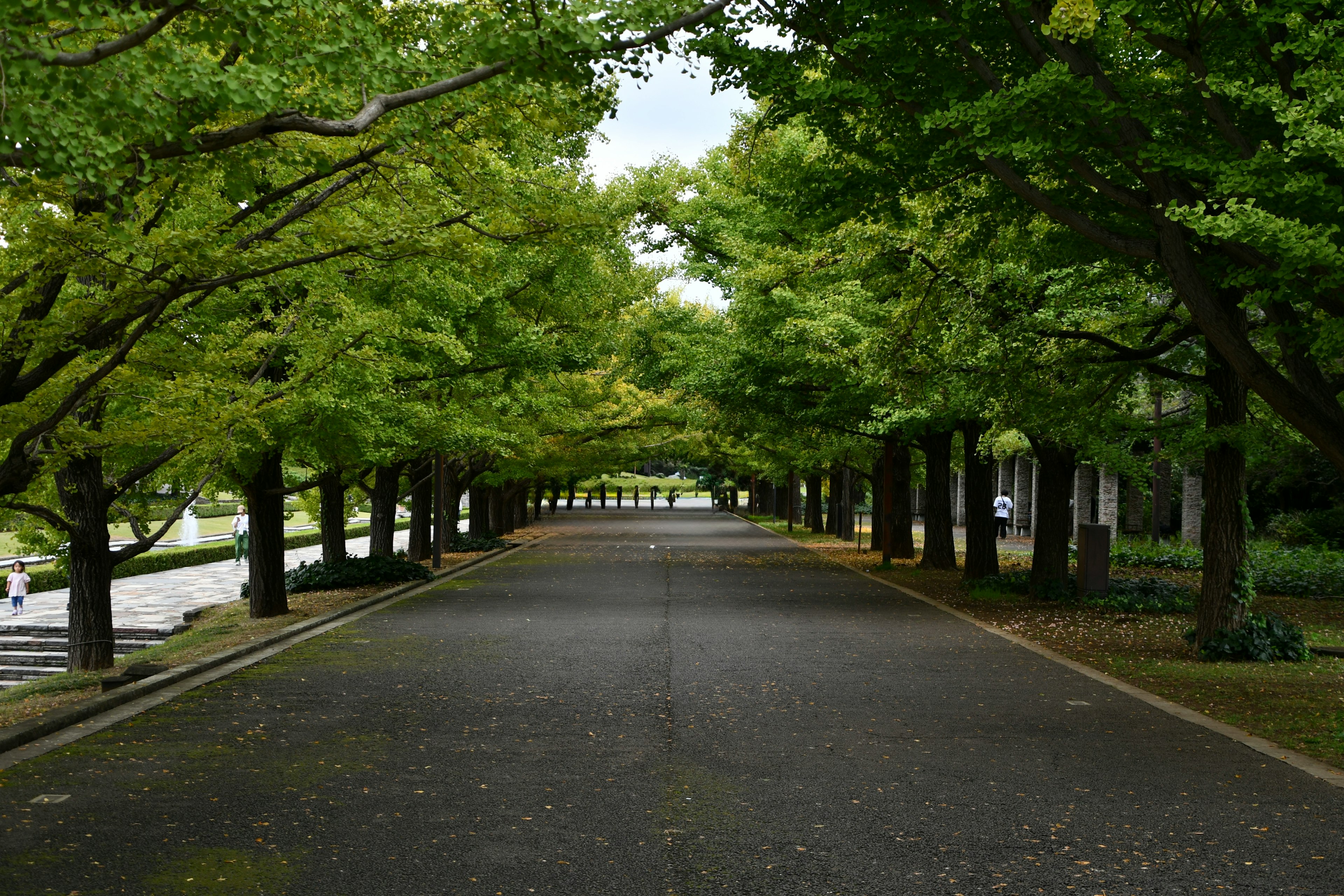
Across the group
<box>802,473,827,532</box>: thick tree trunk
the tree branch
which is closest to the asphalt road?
the tree branch

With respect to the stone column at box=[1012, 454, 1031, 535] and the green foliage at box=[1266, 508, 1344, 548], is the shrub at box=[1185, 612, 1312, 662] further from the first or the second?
the stone column at box=[1012, 454, 1031, 535]

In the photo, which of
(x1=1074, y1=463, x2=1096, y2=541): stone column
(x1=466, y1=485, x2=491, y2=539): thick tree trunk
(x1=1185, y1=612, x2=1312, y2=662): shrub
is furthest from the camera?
(x1=1074, y1=463, x2=1096, y2=541): stone column

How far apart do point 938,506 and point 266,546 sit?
543 inches

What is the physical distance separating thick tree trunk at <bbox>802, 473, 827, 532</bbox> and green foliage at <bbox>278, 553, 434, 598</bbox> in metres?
22.7

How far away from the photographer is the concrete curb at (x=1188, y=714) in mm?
7527

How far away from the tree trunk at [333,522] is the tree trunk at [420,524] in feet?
12.1

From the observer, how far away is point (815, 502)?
1715 inches

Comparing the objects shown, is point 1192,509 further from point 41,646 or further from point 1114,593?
point 41,646

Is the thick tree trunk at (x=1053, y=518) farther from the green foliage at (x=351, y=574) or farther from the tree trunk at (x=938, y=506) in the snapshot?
the green foliage at (x=351, y=574)

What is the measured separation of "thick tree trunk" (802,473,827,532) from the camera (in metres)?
43.2

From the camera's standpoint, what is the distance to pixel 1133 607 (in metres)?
17.6

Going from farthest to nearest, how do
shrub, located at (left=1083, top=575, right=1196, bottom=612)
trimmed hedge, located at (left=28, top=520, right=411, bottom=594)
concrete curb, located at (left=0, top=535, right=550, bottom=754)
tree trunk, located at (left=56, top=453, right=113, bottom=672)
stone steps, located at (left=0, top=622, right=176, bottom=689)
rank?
trimmed hedge, located at (left=28, top=520, right=411, bottom=594), stone steps, located at (left=0, top=622, right=176, bottom=689), shrub, located at (left=1083, top=575, right=1196, bottom=612), tree trunk, located at (left=56, top=453, right=113, bottom=672), concrete curb, located at (left=0, top=535, right=550, bottom=754)

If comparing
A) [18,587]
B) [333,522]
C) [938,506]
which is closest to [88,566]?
[18,587]

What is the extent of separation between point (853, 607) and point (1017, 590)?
3.72m
